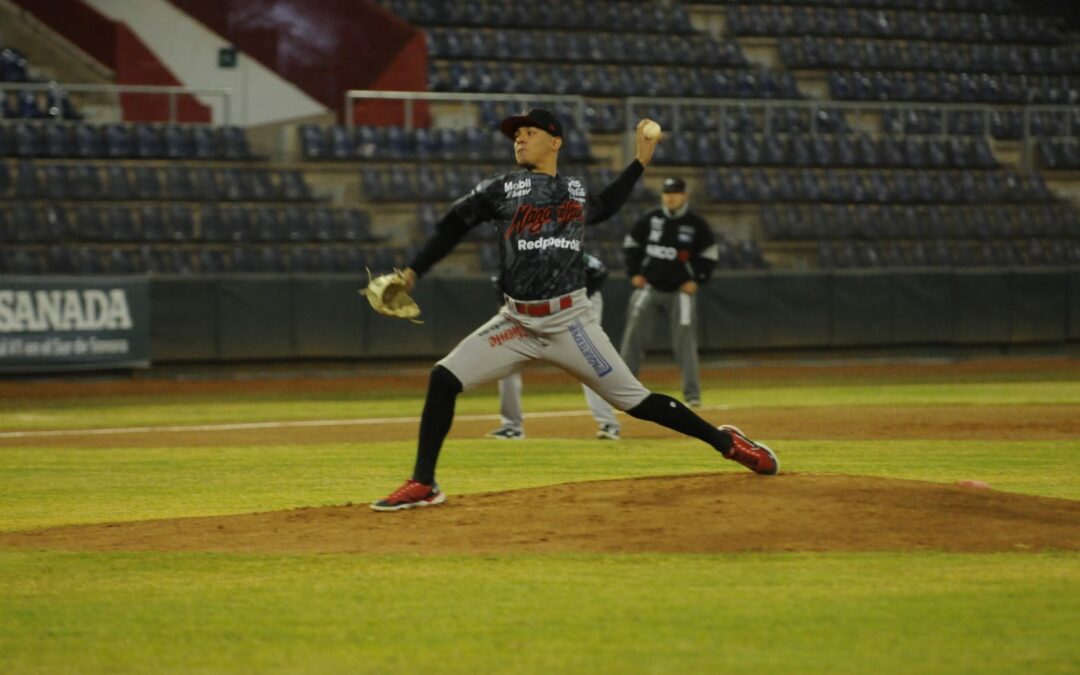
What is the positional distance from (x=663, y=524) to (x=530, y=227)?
1.63m

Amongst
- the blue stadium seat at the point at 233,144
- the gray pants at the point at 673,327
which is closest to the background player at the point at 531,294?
A: the gray pants at the point at 673,327

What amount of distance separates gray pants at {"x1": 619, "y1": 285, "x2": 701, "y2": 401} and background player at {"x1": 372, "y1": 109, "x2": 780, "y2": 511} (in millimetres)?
6216

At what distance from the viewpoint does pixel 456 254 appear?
921 inches

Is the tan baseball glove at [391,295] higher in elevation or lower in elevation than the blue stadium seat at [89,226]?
lower

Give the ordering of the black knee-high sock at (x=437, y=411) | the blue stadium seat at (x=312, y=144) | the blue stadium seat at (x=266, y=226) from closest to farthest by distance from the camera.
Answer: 1. the black knee-high sock at (x=437, y=411)
2. the blue stadium seat at (x=266, y=226)
3. the blue stadium seat at (x=312, y=144)

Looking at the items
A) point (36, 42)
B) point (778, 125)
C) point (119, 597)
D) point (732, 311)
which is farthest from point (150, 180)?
point (119, 597)

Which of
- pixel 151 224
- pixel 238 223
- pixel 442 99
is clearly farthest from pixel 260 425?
pixel 442 99

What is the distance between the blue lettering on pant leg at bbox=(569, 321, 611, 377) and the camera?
7.81 metres

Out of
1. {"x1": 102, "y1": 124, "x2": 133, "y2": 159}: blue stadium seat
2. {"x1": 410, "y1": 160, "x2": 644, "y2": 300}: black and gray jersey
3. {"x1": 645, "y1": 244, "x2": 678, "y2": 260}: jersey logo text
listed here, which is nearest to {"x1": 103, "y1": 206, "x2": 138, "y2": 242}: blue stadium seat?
{"x1": 102, "y1": 124, "x2": 133, "y2": 159}: blue stadium seat

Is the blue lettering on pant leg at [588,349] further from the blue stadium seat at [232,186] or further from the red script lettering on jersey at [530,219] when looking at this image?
the blue stadium seat at [232,186]

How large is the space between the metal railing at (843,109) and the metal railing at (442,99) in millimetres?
847

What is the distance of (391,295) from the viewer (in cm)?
786

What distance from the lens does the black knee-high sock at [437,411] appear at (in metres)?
7.73

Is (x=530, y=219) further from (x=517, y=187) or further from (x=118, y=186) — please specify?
(x=118, y=186)
